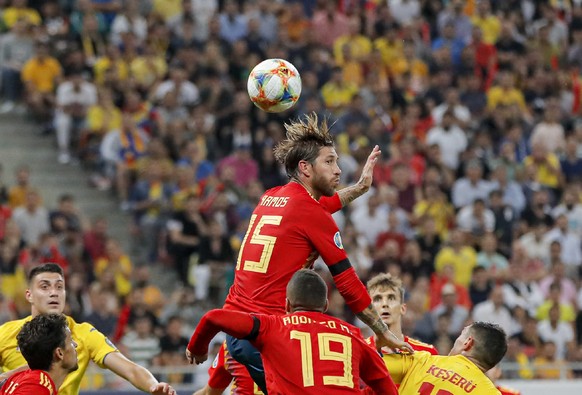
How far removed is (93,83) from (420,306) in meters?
6.61

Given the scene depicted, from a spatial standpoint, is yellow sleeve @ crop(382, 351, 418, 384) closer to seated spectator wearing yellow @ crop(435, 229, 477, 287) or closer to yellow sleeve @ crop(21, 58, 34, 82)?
seated spectator wearing yellow @ crop(435, 229, 477, 287)

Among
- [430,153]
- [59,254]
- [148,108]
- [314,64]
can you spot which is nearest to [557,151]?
[430,153]

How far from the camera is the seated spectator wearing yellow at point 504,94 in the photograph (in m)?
23.3

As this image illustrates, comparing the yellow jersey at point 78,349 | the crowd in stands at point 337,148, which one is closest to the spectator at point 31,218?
the crowd in stands at point 337,148

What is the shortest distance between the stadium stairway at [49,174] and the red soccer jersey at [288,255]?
34.5 feet

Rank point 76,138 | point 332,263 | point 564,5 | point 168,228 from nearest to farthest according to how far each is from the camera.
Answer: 1. point 332,263
2. point 168,228
3. point 76,138
4. point 564,5

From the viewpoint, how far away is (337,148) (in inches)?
827

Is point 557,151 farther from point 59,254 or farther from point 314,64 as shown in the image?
point 59,254

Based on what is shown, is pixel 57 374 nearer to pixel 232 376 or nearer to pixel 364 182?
pixel 232 376

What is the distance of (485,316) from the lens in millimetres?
18188

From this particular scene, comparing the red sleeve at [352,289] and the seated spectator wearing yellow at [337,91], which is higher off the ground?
the seated spectator wearing yellow at [337,91]

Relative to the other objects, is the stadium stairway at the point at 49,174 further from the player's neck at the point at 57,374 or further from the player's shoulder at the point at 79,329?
the player's neck at the point at 57,374

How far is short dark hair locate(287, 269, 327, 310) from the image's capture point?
8945 mm

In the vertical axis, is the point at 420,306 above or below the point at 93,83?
below
